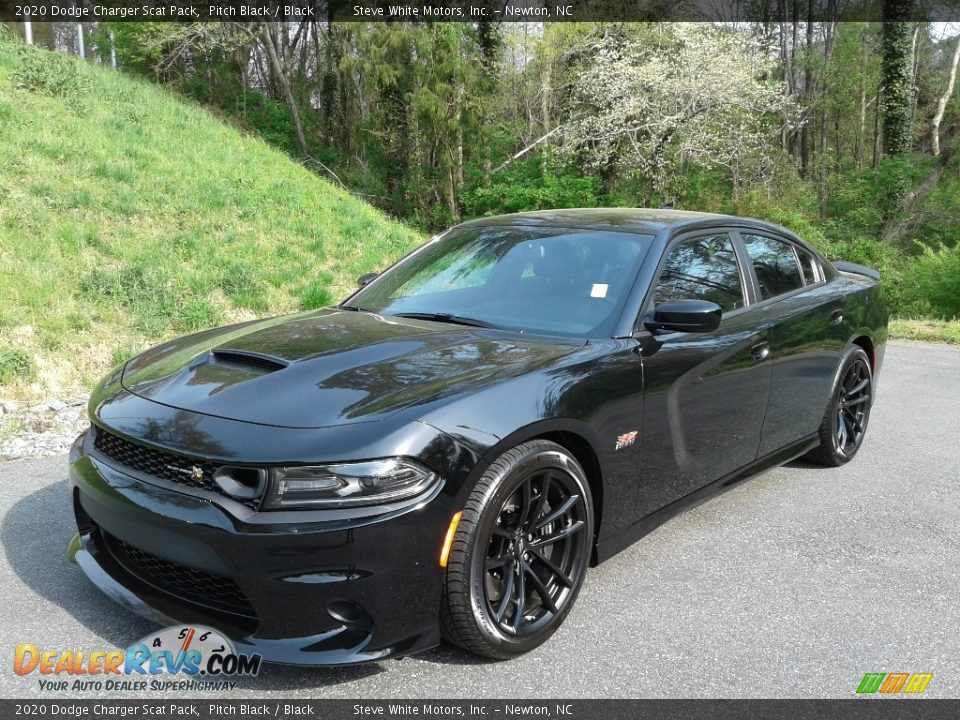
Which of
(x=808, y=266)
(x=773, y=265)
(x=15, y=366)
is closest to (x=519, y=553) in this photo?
(x=773, y=265)

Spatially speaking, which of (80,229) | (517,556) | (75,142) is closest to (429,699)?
(517,556)

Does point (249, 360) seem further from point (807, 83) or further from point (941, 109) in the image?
point (807, 83)

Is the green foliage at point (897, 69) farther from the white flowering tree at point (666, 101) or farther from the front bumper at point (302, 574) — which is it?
the front bumper at point (302, 574)

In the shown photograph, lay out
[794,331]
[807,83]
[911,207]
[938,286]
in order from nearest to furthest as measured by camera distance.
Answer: [794,331] → [938,286] → [911,207] → [807,83]

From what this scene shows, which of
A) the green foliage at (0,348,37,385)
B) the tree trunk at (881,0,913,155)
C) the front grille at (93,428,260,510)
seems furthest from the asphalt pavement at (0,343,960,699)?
the tree trunk at (881,0,913,155)

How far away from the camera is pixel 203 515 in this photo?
92.9 inches

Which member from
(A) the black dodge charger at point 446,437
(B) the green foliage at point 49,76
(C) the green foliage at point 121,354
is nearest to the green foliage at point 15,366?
(C) the green foliage at point 121,354

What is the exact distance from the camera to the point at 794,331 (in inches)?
167

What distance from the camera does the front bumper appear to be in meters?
2.30

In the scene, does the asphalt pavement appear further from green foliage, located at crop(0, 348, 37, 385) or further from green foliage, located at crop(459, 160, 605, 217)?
green foliage, located at crop(459, 160, 605, 217)

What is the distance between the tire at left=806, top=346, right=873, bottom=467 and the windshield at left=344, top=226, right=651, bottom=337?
1912 millimetres

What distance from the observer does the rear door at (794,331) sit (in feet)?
13.5

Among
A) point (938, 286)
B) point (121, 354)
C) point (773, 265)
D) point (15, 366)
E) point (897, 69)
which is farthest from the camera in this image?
point (897, 69)

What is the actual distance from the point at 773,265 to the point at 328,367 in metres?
2.71
